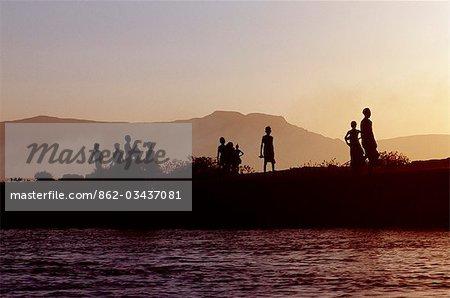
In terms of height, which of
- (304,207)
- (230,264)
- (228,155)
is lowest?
(230,264)

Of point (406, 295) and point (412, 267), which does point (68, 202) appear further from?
point (406, 295)

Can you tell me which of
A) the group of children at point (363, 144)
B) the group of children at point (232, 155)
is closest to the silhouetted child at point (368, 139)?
the group of children at point (363, 144)

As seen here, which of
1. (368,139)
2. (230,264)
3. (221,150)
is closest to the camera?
(230,264)

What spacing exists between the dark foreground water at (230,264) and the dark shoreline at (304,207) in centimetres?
235

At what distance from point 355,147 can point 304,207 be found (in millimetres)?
2805

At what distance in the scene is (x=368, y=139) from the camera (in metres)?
25.8

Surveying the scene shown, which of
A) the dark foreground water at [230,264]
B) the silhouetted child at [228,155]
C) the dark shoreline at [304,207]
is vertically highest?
the silhouetted child at [228,155]

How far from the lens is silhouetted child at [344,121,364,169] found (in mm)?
26688

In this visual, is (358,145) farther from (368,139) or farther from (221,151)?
(221,151)

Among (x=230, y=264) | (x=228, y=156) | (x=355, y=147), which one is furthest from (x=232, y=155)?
→ (x=230, y=264)

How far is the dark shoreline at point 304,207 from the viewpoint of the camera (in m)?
23.4

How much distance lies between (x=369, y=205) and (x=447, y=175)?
7.06ft

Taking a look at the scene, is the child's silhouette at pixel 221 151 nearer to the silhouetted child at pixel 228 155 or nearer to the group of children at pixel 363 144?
the silhouetted child at pixel 228 155

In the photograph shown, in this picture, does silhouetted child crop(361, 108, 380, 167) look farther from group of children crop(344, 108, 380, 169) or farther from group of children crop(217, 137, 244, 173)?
group of children crop(217, 137, 244, 173)
